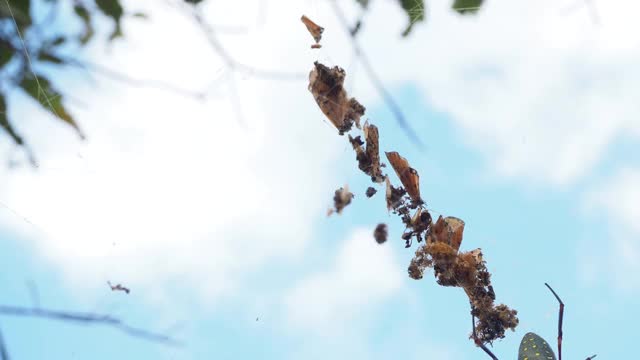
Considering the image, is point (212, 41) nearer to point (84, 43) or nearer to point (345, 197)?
point (345, 197)

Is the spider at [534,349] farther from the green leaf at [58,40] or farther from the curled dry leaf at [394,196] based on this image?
the green leaf at [58,40]

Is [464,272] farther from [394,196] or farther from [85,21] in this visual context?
[85,21]

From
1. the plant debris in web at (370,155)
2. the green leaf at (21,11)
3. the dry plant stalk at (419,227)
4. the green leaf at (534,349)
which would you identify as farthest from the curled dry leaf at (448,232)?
the green leaf at (21,11)

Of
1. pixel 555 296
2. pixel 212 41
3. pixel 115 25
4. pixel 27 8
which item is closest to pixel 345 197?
pixel 212 41

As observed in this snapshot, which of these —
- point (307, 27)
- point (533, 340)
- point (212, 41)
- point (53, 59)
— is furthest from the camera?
point (533, 340)

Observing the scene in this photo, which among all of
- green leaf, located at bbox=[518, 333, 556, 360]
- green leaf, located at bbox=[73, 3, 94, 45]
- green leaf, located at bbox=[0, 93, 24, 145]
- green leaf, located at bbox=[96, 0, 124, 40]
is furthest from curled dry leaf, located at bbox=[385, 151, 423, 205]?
green leaf, located at bbox=[0, 93, 24, 145]

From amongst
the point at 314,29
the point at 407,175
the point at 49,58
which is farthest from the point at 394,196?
the point at 49,58

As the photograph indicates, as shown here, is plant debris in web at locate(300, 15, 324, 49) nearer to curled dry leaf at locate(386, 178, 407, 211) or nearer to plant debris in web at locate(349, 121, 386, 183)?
plant debris in web at locate(349, 121, 386, 183)
